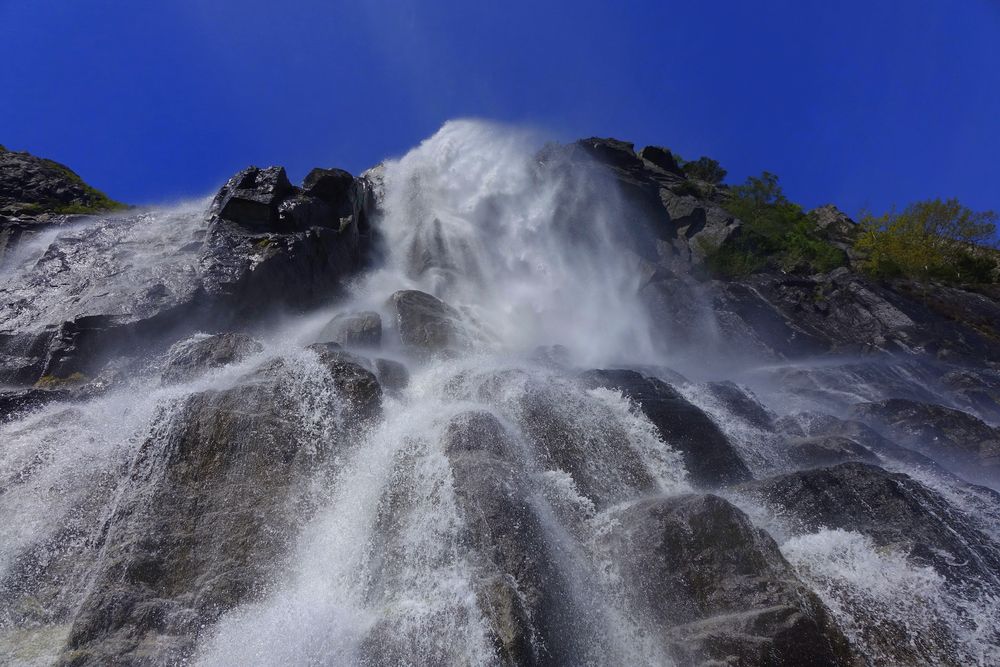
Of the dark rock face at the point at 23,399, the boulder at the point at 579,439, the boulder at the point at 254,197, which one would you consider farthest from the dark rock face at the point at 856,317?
the dark rock face at the point at 23,399

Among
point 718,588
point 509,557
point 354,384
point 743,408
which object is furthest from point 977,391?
point 354,384

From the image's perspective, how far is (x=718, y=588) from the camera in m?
8.86

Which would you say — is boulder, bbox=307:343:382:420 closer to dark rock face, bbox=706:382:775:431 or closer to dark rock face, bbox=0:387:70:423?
dark rock face, bbox=0:387:70:423

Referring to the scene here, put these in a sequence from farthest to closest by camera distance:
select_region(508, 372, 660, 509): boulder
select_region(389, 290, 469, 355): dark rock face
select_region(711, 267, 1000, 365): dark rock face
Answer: select_region(711, 267, 1000, 365): dark rock face → select_region(389, 290, 469, 355): dark rock face → select_region(508, 372, 660, 509): boulder

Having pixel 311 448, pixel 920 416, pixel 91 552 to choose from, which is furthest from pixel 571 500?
pixel 920 416

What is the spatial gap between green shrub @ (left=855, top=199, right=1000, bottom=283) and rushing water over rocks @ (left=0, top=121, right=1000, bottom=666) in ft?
43.1

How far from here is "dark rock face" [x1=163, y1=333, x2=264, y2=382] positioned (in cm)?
1573

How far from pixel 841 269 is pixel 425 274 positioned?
83.1 ft

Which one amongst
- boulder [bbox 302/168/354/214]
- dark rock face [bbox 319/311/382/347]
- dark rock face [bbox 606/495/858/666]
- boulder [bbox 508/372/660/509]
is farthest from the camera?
boulder [bbox 302/168/354/214]

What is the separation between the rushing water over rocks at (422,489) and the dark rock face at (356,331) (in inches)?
5.3

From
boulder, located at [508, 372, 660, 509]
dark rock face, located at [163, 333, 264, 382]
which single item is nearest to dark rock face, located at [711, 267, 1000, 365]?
boulder, located at [508, 372, 660, 509]

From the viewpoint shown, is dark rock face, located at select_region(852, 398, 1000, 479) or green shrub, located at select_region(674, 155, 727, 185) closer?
dark rock face, located at select_region(852, 398, 1000, 479)

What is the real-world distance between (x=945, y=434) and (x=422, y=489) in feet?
48.1

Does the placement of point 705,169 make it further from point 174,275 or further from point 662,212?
point 174,275
